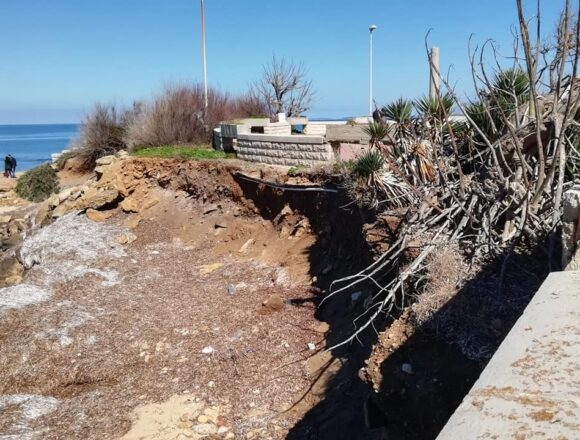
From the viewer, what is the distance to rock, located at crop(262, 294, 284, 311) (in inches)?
365

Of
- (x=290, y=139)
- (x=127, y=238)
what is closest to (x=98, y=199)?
(x=127, y=238)

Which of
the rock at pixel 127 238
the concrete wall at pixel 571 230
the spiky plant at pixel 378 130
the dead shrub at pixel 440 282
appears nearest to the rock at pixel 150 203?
the rock at pixel 127 238

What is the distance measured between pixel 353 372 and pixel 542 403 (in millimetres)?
5374

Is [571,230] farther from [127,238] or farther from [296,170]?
[127,238]

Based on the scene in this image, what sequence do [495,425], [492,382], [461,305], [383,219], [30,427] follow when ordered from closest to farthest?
[495,425] → [492,382] → [461,305] → [30,427] → [383,219]

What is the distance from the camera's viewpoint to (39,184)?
23.3 meters

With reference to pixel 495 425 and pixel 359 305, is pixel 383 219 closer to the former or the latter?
A: pixel 359 305

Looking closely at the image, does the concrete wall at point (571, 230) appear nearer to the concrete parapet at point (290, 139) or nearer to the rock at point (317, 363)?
the rock at point (317, 363)

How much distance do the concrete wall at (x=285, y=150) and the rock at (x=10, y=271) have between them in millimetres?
A: 6811

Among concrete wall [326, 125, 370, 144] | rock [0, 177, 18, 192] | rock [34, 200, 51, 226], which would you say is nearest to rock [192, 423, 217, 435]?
concrete wall [326, 125, 370, 144]

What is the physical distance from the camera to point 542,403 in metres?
1.48

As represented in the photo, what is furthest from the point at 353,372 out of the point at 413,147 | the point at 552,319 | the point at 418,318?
the point at 552,319

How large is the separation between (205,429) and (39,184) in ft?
67.1

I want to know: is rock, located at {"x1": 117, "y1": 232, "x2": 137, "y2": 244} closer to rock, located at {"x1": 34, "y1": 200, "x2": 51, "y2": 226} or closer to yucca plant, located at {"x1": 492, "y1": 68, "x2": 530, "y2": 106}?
rock, located at {"x1": 34, "y1": 200, "x2": 51, "y2": 226}
